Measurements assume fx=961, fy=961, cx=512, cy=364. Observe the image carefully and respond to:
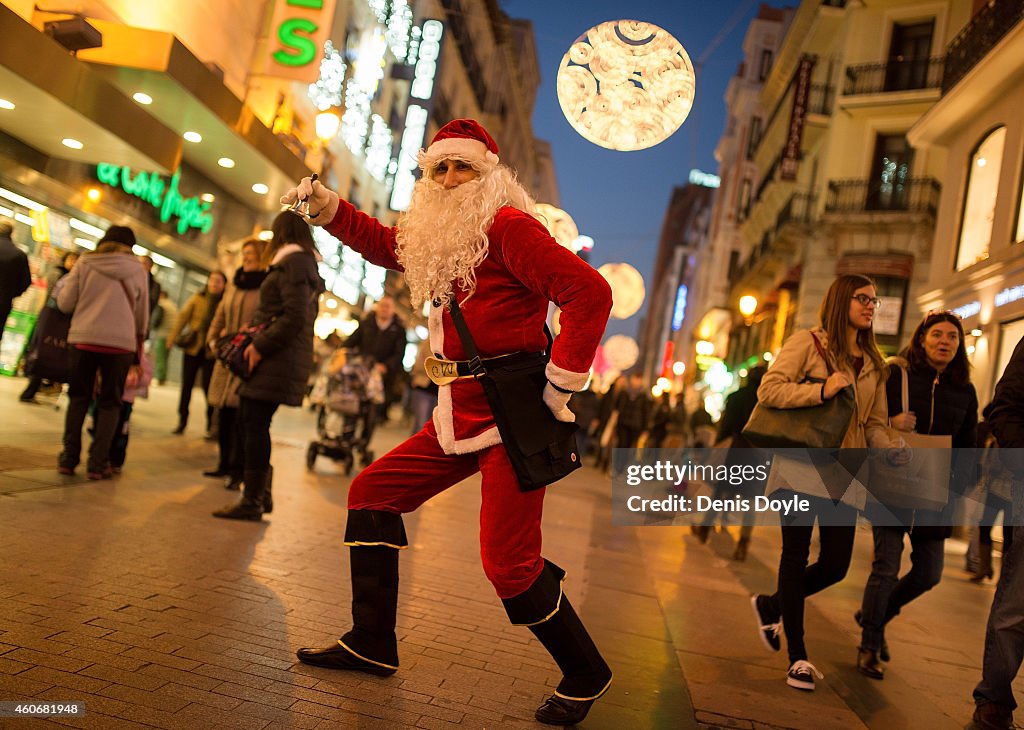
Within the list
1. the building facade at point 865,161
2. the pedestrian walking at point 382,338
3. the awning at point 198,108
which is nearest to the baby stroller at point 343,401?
the pedestrian walking at point 382,338

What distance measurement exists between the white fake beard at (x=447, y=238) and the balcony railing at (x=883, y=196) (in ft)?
70.2

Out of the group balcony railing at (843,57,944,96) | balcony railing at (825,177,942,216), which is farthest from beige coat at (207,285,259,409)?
balcony railing at (843,57,944,96)

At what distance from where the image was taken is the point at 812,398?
169 inches

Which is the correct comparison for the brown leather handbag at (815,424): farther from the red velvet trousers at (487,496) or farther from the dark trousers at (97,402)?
the dark trousers at (97,402)

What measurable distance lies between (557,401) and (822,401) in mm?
1700

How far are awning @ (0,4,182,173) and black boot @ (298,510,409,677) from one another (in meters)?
7.88

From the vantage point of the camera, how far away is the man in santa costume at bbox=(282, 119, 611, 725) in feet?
10.2

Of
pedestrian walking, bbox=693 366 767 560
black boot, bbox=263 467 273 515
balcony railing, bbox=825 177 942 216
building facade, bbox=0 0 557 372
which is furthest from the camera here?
balcony railing, bbox=825 177 942 216

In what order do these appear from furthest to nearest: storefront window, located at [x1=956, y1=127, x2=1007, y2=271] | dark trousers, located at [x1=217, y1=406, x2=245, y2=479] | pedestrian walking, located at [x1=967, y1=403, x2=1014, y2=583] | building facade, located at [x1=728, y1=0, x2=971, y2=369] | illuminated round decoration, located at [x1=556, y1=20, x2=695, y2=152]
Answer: building facade, located at [x1=728, y1=0, x2=971, y2=369] < storefront window, located at [x1=956, y1=127, x2=1007, y2=271] < illuminated round decoration, located at [x1=556, y1=20, x2=695, y2=152] < dark trousers, located at [x1=217, y1=406, x2=245, y2=479] < pedestrian walking, located at [x1=967, y1=403, x2=1014, y2=583]

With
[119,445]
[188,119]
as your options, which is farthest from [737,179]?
[119,445]

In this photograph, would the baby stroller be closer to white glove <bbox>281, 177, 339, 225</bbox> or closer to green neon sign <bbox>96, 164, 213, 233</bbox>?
white glove <bbox>281, 177, 339, 225</bbox>

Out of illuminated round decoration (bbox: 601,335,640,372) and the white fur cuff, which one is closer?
the white fur cuff

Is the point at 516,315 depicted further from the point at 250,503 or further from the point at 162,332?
the point at 162,332

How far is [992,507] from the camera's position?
17.2ft
